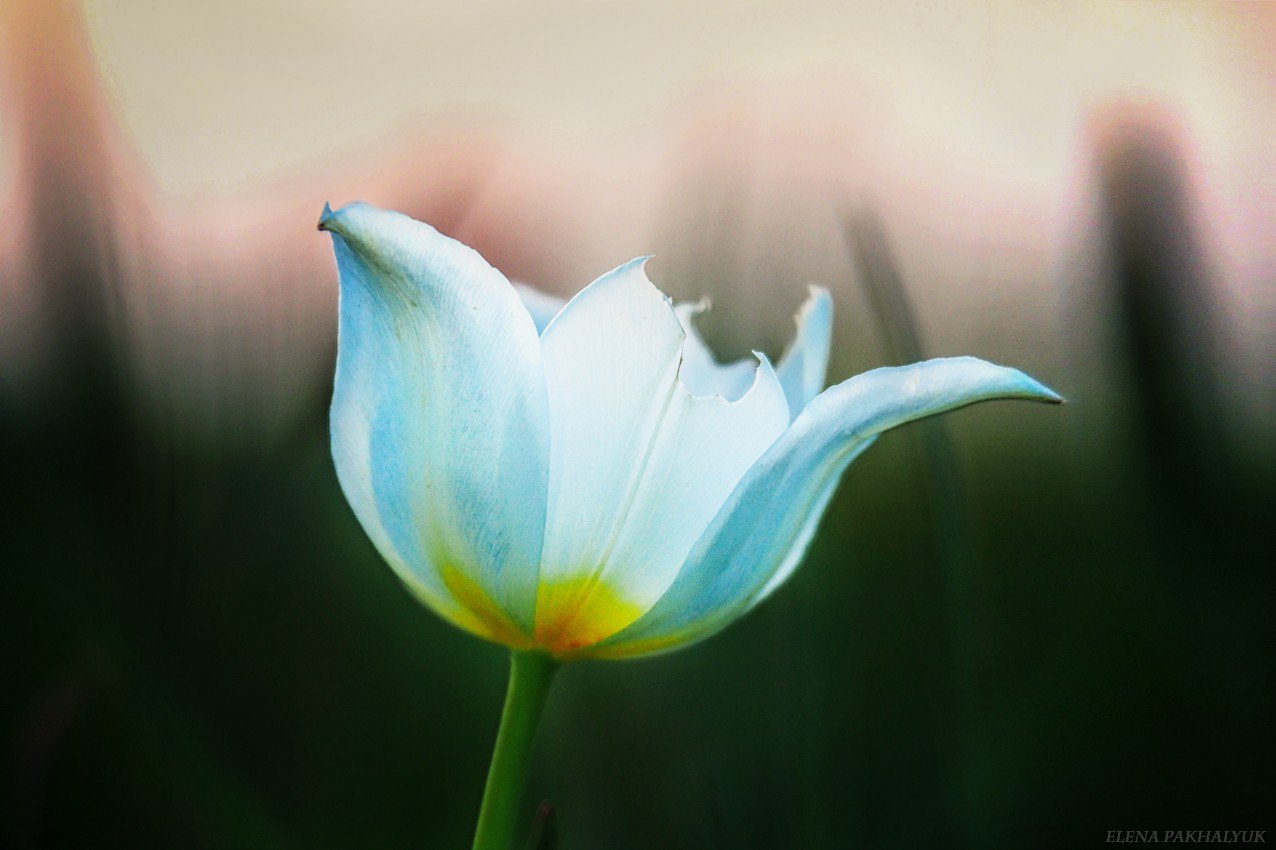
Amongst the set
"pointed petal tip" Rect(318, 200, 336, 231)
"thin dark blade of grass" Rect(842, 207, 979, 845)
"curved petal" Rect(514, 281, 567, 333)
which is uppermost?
"pointed petal tip" Rect(318, 200, 336, 231)

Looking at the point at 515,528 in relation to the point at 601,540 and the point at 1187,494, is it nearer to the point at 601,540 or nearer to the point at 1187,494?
the point at 601,540

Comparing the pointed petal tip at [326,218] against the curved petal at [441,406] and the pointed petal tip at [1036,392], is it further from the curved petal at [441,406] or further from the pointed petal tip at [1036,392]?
the pointed petal tip at [1036,392]

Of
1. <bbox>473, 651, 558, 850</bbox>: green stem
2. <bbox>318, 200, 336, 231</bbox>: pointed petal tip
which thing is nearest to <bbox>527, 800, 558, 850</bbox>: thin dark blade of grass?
<bbox>473, 651, 558, 850</bbox>: green stem

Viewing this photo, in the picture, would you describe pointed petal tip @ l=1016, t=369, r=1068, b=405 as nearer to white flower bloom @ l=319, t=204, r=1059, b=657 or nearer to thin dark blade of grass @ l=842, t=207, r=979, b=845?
white flower bloom @ l=319, t=204, r=1059, b=657

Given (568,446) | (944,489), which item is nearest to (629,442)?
(568,446)

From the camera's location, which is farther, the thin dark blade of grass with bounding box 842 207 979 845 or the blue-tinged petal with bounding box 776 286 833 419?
the thin dark blade of grass with bounding box 842 207 979 845

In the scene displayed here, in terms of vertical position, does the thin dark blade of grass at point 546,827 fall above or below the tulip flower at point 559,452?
below

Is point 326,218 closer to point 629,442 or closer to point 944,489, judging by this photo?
point 629,442

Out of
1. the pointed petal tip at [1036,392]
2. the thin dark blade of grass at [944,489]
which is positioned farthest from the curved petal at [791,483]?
the thin dark blade of grass at [944,489]
